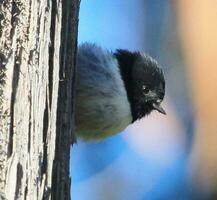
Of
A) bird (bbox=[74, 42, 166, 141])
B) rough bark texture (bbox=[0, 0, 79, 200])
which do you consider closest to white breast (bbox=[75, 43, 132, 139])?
bird (bbox=[74, 42, 166, 141])

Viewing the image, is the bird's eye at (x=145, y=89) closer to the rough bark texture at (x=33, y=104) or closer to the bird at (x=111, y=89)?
the bird at (x=111, y=89)

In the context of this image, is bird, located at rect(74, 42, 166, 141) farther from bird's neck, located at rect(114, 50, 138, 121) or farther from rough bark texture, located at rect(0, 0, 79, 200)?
rough bark texture, located at rect(0, 0, 79, 200)

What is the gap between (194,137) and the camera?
337cm

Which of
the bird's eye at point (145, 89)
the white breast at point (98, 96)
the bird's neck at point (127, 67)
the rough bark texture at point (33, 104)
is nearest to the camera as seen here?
the rough bark texture at point (33, 104)

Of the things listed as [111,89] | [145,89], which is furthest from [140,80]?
[111,89]

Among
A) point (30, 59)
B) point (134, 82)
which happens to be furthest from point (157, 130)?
point (30, 59)

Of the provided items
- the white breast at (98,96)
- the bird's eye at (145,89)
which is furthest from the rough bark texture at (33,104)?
the bird's eye at (145,89)

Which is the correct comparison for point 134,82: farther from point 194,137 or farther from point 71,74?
point 71,74

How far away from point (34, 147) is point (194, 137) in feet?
5.86

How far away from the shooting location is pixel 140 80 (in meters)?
2.84

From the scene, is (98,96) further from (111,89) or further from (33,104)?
(33,104)

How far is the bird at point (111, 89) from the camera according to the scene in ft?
8.23

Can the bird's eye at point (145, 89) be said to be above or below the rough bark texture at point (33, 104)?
above

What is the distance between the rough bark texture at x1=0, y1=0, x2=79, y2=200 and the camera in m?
1.62
